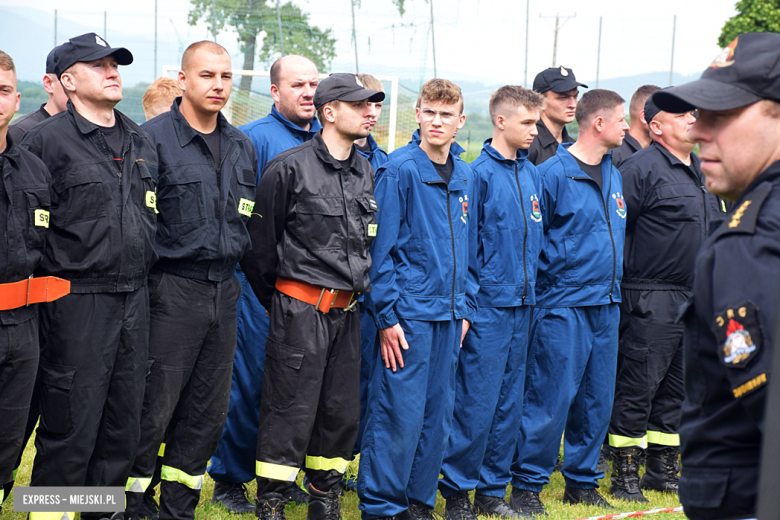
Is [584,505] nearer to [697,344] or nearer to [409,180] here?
[409,180]

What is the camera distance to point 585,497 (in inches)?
199

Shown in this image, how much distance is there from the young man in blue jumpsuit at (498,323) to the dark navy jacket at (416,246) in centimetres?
35

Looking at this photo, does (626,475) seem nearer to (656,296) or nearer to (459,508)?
(656,296)

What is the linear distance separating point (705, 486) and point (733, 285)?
1.80 ft

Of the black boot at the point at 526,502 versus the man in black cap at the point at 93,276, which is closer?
the man in black cap at the point at 93,276

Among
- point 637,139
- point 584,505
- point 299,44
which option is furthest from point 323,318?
point 299,44

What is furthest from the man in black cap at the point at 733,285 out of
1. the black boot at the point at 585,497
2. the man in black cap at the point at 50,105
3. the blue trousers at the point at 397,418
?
the man in black cap at the point at 50,105

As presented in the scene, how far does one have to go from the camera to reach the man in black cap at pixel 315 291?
4.01m

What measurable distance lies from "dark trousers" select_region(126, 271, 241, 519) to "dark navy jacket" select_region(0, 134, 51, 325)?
676mm

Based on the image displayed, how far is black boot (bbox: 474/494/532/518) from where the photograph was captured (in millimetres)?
4781

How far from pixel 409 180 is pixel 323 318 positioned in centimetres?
97

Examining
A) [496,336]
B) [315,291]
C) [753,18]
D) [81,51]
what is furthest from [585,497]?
[753,18]

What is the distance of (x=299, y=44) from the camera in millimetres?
19469

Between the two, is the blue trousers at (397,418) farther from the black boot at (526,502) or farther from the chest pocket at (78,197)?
the chest pocket at (78,197)
